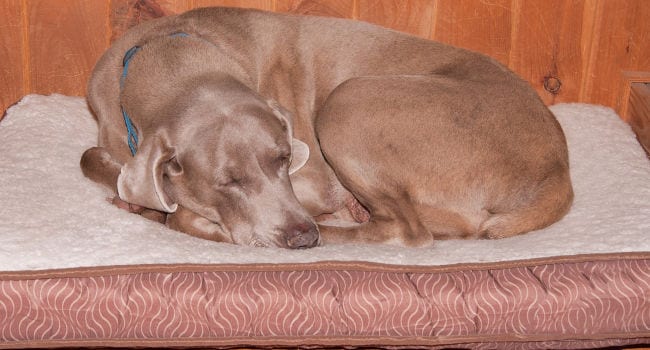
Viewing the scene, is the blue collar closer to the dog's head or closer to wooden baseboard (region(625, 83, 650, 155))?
the dog's head

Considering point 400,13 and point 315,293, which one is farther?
point 400,13

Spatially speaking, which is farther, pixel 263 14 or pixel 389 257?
pixel 263 14

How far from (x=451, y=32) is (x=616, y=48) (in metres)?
0.96

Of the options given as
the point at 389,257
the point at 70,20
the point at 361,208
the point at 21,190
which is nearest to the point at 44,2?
the point at 70,20

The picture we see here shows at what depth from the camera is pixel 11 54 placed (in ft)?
14.1

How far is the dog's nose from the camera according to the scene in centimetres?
305

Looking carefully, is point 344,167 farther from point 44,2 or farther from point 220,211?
point 44,2

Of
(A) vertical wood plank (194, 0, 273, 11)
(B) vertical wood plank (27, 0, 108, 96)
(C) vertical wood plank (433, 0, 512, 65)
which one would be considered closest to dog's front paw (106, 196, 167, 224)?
(B) vertical wood plank (27, 0, 108, 96)

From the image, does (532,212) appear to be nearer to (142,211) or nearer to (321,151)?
(321,151)

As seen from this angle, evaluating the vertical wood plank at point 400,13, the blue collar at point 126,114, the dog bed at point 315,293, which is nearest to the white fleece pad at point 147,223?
the dog bed at point 315,293

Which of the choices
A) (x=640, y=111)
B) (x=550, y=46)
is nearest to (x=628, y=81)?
(x=640, y=111)

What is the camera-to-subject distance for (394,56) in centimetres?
380

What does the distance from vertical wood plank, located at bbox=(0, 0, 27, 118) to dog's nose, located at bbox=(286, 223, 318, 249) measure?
2175mm

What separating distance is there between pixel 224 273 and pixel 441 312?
2.56ft
